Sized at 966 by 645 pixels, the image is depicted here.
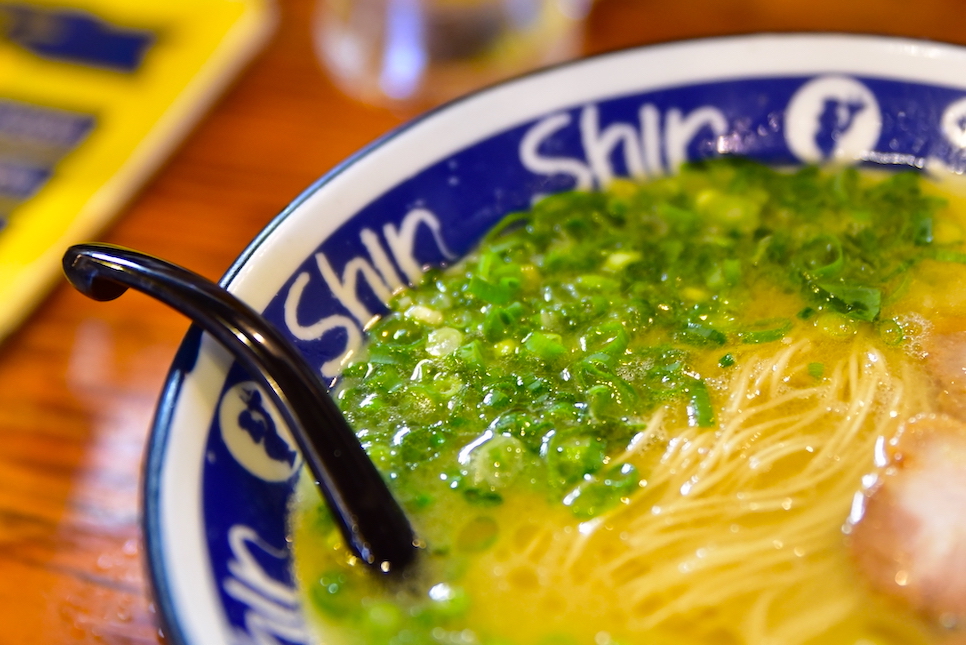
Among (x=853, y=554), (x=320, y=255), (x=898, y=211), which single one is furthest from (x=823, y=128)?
(x=320, y=255)

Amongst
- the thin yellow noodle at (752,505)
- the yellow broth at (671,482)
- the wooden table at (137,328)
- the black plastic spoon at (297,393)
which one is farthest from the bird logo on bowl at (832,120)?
the black plastic spoon at (297,393)

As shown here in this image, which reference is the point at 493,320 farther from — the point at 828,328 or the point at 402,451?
the point at 828,328

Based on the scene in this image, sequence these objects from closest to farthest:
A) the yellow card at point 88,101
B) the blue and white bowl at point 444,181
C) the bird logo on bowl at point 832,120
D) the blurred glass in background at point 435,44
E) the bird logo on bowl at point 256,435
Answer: the blue and white bowl at point 444,181, the bird logo on bowl at point 256,435, the bird logo on bowl at point 832,120, the yellow card at point 88,101, the blurred glass in background at point 435,44

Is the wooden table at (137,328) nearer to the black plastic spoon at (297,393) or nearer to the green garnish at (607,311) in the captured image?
the black plastic spoon at (297,393)

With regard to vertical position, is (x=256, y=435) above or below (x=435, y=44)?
below

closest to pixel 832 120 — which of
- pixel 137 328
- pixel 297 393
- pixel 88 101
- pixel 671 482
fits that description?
pixel 671 482

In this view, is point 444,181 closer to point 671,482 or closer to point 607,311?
point 607,311
